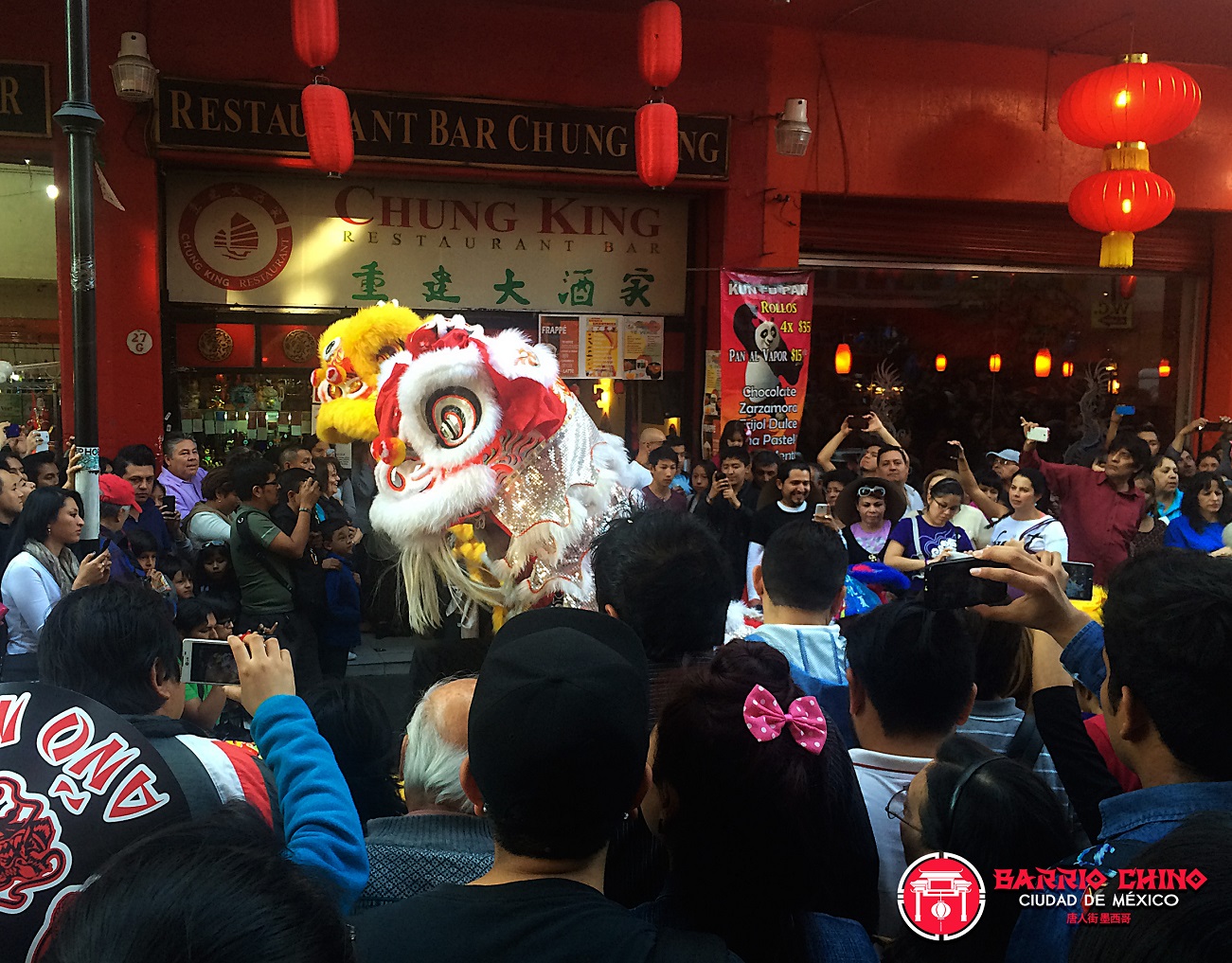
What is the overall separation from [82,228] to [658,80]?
4.60 metres

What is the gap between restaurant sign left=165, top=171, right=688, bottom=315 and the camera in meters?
7.52

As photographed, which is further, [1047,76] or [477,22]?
[1047,76]

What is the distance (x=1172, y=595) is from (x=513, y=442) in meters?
1.85

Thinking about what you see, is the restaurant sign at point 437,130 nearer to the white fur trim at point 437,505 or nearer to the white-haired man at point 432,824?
the white fur trim at point 437,505

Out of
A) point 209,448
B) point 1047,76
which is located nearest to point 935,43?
point 1047,76

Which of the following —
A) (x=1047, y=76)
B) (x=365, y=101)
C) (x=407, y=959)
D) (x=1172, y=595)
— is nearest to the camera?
(x=407, y=959)

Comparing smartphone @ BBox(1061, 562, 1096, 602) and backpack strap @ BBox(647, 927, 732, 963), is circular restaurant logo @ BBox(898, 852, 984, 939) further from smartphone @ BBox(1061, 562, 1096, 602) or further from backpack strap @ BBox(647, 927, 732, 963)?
smartphone @ BBox(1061, 562, 1096, 602)

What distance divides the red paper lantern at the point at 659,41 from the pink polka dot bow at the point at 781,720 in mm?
5828

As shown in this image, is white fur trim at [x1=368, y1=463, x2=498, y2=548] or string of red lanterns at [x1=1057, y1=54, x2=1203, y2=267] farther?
string of red lanterns at [x1=1057, y1=54, x2=1203, y2=267]

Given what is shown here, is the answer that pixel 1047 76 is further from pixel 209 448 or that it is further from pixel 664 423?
pixel 209 448

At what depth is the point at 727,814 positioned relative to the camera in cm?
147

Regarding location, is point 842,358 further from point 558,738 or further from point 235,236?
point 558,738

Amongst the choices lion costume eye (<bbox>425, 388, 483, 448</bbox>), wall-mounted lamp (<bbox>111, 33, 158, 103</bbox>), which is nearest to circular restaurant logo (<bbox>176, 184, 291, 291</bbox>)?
wall-mounted lamp (<bbox>111, 33, 158, 103</bbox>)

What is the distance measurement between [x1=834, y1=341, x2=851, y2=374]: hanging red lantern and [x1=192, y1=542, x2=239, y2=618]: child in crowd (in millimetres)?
6472
